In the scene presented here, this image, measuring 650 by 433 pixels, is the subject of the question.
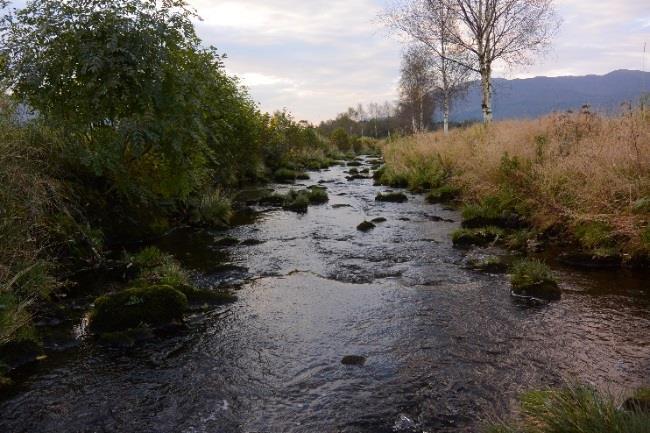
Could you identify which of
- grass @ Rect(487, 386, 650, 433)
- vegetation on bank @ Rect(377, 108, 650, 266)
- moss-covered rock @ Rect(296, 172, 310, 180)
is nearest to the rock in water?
grass @ Rect(487, 386, 650, 433)

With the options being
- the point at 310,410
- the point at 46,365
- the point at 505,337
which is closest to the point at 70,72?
the point at 46,365

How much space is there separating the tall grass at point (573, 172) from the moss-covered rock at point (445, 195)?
1.00ft

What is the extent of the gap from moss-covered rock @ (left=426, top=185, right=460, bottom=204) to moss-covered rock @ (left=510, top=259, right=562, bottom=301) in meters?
9.22

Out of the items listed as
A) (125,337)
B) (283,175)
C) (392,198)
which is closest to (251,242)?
A: (125,337)

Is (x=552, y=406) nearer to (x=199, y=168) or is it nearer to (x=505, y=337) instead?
(x=505, y=337)

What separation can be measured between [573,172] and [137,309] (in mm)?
8663

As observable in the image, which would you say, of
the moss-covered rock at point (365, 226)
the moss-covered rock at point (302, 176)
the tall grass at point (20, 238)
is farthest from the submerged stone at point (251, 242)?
the moss-covered rock at point (302, 176)

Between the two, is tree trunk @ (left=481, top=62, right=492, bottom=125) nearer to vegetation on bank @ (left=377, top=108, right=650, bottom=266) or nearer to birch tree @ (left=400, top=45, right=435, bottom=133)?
vegetation on bank @ (left=377, top=108, right=650, bottom=266)

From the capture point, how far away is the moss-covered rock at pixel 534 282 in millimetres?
7336

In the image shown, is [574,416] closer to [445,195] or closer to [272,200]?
[445,195]

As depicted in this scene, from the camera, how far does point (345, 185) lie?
2328 cm

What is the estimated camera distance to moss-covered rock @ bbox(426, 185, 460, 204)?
17.0 metres

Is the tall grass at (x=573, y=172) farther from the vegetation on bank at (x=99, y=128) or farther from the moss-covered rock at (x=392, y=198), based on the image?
the vegetation on bank at (x=99, y=128)

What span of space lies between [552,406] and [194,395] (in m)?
3.23
